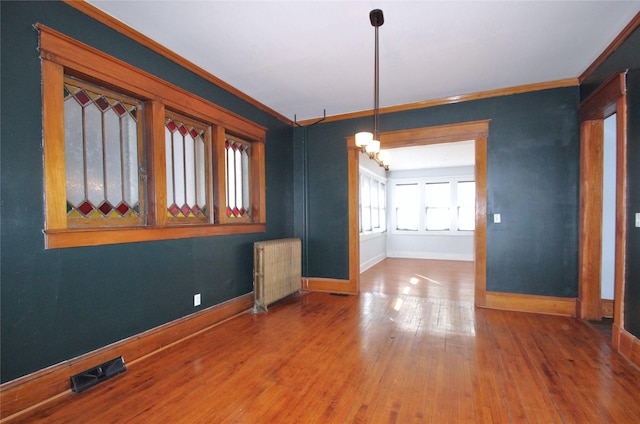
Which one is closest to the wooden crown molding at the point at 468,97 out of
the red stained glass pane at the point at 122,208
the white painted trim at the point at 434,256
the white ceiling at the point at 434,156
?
the white ceiling at the point at 434,156

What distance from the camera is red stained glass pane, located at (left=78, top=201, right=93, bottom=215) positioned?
239cm

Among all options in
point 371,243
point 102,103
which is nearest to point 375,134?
point 102,103

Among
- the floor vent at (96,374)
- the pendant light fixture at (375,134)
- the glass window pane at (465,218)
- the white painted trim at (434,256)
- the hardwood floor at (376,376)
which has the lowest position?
the white painted trim at (434,256)

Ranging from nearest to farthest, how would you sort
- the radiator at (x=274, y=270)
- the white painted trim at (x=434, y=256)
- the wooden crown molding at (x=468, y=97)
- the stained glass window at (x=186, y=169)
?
the stained glass window at (x=186, y=169)
the wooden crown molding at (x=468, y=97)
the radiator at (x=274, y=270)
the white painted trim at (x=434, y=256)

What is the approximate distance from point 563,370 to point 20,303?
13.1 feet

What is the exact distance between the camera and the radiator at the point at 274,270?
12.9ft

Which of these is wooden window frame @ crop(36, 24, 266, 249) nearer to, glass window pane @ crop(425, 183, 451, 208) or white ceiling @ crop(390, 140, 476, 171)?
white ceiling @ crop(390, 140, 476, 171)

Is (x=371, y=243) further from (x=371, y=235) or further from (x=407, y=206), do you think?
(x=407, y=206)

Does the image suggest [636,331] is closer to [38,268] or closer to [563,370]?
[563,370]

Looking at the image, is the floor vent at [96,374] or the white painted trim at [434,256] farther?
the white painted trim at [434,256]

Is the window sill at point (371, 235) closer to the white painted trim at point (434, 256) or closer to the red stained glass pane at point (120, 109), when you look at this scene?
the white painted trim at point (434, 256)

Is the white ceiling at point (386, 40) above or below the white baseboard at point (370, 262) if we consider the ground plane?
above

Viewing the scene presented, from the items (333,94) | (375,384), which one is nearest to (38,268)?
(375,384)

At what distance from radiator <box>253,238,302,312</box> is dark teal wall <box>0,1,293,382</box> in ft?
2.95
